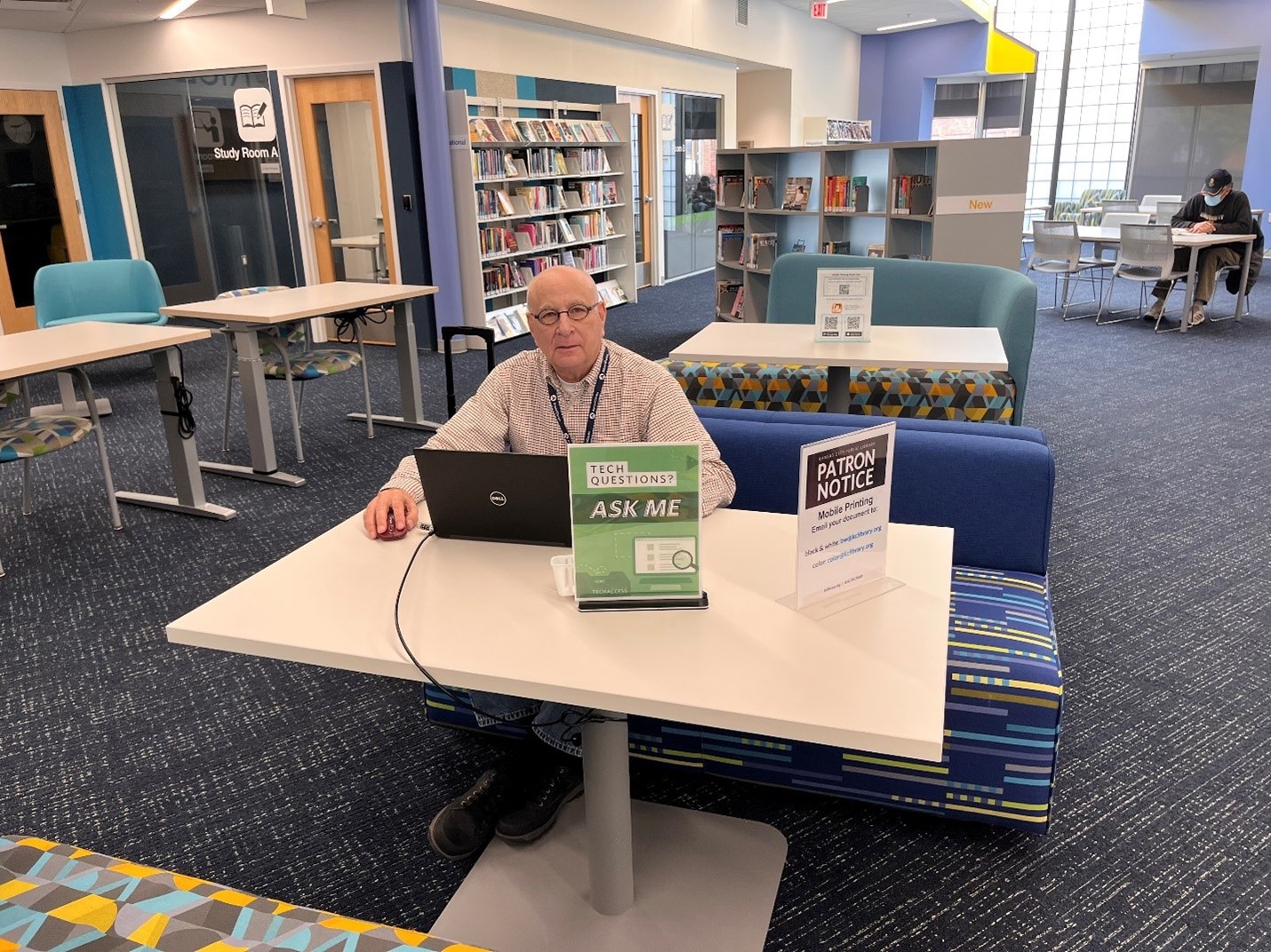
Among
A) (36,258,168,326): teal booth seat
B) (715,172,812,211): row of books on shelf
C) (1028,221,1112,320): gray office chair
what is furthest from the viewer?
(1028,221,1112,320): gray office chair

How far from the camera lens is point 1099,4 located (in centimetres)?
1284

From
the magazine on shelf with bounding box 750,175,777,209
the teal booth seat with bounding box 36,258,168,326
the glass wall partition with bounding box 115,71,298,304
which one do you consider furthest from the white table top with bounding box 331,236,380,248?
the magazine on shelf with bounding box 750,175,777,209

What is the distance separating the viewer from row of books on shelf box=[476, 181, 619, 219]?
7906 millimetres

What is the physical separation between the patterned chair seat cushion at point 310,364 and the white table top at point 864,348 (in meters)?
2.09

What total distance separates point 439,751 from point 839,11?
1316cm

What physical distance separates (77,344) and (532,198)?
5.01m

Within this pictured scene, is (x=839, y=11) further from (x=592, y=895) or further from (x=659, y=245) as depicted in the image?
(x=592, y=895)

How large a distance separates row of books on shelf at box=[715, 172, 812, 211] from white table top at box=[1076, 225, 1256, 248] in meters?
3.29

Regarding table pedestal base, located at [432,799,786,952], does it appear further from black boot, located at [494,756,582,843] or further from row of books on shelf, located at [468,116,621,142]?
row of books on shelf, located at [468,116,621,142]

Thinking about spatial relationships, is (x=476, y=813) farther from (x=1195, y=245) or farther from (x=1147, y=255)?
(x=1147, y=255)

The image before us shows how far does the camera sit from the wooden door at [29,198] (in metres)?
7.85

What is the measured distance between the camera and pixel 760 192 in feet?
23.9

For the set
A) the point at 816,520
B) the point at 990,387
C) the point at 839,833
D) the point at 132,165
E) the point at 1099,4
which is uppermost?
the point at 1099,4

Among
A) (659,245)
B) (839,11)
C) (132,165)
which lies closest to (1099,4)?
(839,11)
